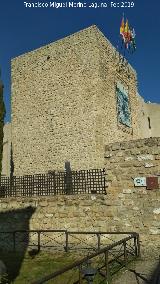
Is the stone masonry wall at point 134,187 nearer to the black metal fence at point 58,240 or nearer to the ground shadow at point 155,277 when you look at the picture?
the black metal fence at point 58,240

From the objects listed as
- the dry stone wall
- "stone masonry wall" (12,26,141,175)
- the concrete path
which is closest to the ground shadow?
the concrete path

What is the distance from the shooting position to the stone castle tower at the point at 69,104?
20.8 m

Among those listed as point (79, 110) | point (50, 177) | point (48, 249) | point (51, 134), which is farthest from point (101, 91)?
point (48, 249)

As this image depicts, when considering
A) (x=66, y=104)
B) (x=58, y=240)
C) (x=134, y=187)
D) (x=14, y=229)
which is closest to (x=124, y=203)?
(x=134, y=187)

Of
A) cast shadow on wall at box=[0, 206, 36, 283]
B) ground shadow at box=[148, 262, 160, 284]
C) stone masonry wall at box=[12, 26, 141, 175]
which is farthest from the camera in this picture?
stone masonry wall at box=[12, 26, 141, 175]

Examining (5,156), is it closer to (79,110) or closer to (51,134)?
(51,134)

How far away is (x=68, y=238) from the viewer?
12.4 metres

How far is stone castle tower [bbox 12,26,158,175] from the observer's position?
2081 cm

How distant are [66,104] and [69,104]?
0.24m

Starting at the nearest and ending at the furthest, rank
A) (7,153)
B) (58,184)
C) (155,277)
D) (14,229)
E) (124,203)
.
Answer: (155,277)
(124,203)
(14,229)
(58,184)
(7,153)

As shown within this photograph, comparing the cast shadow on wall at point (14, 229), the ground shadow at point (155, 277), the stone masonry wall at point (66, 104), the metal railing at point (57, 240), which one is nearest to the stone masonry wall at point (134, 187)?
the metal railing at point (57, 240)

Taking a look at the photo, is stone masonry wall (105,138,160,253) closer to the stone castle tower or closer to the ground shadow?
the ground shadow

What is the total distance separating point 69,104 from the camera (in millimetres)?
21812

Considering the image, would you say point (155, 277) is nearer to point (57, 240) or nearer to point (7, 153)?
point (57, 240)
